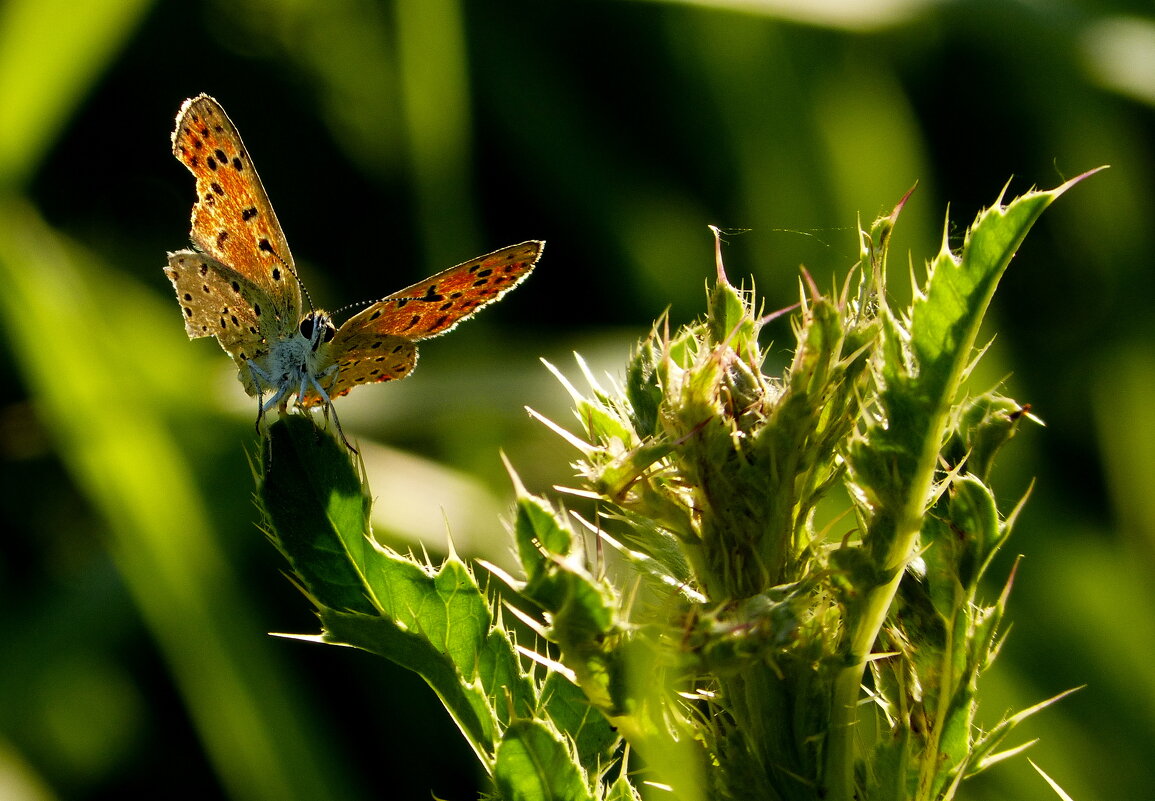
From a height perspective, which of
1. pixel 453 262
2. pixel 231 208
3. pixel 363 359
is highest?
pixel 231 208

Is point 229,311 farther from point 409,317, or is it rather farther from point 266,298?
point 409,317

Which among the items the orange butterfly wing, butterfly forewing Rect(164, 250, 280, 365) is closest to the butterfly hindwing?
the orange butterfly wing

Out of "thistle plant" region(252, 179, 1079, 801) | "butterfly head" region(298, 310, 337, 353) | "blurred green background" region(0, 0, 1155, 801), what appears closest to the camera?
"thistle plant" region(252, 179, 1079, 801)

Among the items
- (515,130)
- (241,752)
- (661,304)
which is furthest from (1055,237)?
(241,752)

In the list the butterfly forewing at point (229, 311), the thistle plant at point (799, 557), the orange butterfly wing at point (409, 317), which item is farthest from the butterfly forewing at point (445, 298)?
the thistle plant at point (799, 557)

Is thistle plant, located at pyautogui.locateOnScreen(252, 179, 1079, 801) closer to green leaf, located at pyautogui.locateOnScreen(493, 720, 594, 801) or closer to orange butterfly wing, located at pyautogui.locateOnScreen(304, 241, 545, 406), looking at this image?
green leaf, located at pyautogui.locateOnScreen(493, 720, 594, 801)

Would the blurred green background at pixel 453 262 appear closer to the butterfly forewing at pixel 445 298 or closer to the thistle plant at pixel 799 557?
the butterfly forewing at pixel 445 298

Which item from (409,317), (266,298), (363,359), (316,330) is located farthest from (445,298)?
(266,298)
